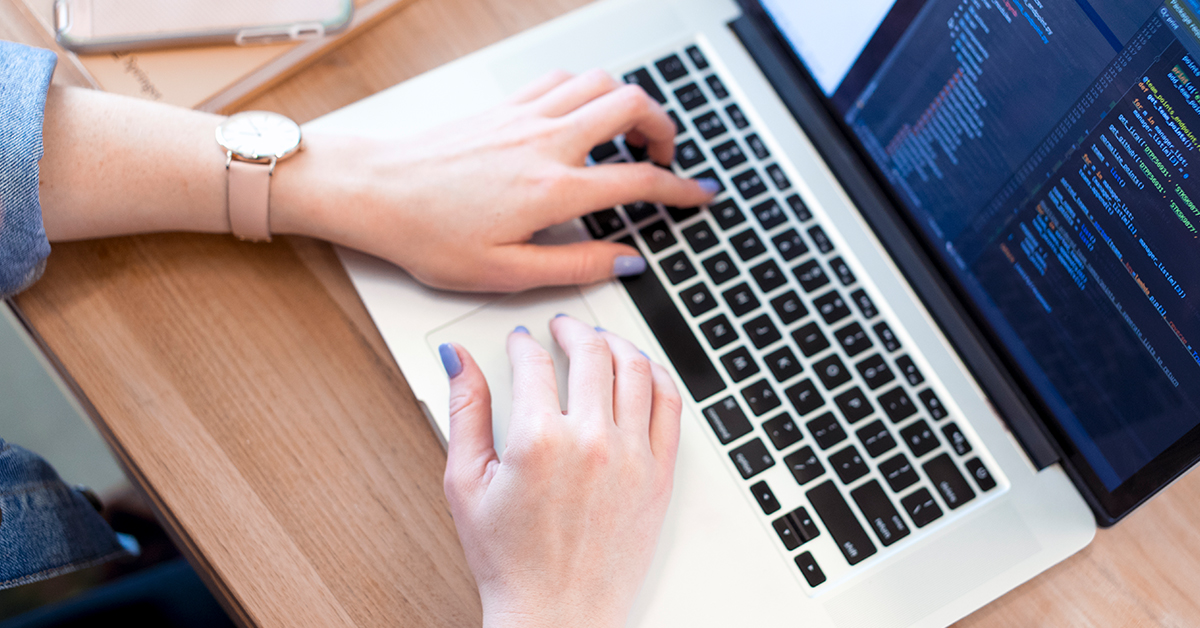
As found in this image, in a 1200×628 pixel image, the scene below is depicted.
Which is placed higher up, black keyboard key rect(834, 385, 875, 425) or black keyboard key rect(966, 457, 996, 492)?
black keyboard key rect(834, 385, 875, 425)

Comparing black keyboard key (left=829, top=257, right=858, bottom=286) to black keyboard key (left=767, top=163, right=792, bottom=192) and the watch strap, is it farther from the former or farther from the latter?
the watch strap

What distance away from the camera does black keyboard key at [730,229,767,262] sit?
0.67 m

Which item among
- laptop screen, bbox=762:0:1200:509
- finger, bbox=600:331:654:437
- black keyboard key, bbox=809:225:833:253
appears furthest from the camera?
black keyboard key, bbox=809:225:833:253

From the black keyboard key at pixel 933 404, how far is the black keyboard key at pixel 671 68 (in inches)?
13.9

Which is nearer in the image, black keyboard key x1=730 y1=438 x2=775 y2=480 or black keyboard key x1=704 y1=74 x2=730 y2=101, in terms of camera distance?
black keyboard key x1=730 y1=438 x2=775 y2=480

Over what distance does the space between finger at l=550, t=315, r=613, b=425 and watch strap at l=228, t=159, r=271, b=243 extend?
0.26 meters

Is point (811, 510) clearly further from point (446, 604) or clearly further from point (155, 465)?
point (155, 465)

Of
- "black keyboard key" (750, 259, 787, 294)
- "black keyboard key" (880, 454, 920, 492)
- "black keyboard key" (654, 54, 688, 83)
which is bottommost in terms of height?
"black keyboard key" (880, 454, 920, 492)

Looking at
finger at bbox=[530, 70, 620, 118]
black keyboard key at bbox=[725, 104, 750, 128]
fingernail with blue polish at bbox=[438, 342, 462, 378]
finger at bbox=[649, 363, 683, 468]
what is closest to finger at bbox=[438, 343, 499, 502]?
fingernail with blue polish at bbox=[438, 342, 462, 378]

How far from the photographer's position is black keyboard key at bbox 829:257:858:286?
0.66m

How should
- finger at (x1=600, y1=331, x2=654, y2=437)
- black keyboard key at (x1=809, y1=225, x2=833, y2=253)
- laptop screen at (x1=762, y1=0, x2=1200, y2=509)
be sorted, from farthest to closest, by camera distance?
black keyboard key at (x1=809, y1=225, x2=833, y2=253), finger at (x1=600, y1=331, x2=654, y2=437), laptop screen at (x1=762, y1=0, x2=1200, y2=509)

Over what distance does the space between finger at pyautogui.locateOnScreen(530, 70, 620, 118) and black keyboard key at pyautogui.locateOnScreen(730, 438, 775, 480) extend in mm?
318

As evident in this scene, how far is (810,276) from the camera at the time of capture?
0.66m

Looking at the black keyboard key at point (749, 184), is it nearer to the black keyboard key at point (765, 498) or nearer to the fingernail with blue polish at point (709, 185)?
the fingernail with blue polish at point (709, 185)
